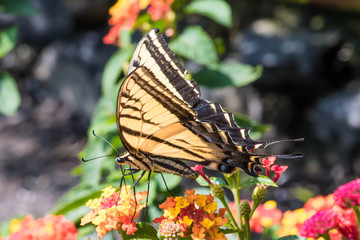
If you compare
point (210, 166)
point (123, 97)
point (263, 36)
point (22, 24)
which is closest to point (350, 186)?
point (210, 166)

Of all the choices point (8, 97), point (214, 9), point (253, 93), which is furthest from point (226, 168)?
point (253, 93)

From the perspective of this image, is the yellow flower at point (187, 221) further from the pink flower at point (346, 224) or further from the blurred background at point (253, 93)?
the blurred background at point (253, 93)

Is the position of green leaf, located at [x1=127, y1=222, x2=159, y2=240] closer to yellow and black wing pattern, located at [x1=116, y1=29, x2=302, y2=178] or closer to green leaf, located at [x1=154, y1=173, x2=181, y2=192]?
yellow and black wing pattern, located at [x1=116, y1=29, x2=302, y2=178]

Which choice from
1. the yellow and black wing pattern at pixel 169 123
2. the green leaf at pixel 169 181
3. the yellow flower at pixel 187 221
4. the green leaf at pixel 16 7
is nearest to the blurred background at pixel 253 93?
the green leaf at pixel 16 7

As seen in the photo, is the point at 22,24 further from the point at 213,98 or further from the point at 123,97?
the point at 123,97

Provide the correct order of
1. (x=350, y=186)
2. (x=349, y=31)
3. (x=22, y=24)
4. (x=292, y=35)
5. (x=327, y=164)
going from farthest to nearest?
(x=22, y=24) < (x=292, y=35) < (x=349, y=31) < (x=327, y=164) < (x=350, y=186)

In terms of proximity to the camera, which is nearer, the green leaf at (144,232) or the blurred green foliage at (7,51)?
the green leaf at (144,232)

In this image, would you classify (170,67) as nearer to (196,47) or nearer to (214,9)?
(196,47)
